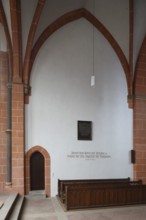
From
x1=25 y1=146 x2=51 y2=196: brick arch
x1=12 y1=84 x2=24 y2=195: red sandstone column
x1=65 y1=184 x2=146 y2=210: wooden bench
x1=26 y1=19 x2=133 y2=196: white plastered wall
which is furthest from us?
x1=26 y1=19 x2=133 y2=196: white plastered wall

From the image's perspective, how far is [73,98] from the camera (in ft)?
23.2

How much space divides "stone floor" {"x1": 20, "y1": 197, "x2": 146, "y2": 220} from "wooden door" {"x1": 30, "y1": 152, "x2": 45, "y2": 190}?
2.60 ft

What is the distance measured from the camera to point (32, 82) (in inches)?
265

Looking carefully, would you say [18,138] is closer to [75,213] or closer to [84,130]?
[84,130]

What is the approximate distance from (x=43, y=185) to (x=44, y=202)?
77 cm

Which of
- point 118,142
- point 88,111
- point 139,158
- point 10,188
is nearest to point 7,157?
point 10,188

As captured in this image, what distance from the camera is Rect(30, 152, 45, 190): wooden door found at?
6.52m

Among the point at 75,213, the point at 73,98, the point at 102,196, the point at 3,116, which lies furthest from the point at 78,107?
the point at 75,213

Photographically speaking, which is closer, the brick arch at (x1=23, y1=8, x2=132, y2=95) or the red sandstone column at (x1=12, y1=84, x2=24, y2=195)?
the red sandstone column at (x1=12, y1=84, x2=24, y2=195)

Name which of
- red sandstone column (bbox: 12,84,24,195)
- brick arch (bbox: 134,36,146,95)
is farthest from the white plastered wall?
brick arch (bbox: 134,36,146,95)

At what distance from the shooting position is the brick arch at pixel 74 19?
6.77m

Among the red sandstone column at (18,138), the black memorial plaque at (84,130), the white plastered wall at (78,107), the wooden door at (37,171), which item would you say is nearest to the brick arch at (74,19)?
the white plastered wall at (78,107)

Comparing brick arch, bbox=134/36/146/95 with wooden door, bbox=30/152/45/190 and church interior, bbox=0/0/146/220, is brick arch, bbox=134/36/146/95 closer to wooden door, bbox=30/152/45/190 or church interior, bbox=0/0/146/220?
church interior, bbox=0/0/146/220

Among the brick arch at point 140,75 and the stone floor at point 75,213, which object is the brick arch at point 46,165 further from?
the brick arch at point 140,75
